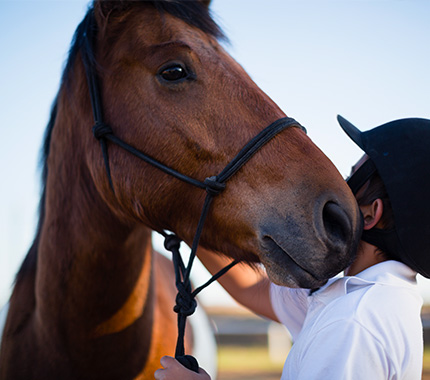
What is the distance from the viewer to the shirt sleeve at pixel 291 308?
74.0 inches

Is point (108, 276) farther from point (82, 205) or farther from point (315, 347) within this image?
point (315, 347)

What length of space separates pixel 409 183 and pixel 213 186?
0.69 m

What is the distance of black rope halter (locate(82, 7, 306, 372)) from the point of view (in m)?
1.48

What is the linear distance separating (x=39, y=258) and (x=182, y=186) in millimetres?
963

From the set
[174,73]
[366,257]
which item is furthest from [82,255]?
[366,257]

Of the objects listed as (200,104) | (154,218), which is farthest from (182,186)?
(200,104)

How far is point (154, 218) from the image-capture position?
5.53ft

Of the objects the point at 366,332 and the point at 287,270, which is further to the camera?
the point at 287,270

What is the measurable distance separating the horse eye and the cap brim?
690 millimetres

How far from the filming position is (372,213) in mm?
1508

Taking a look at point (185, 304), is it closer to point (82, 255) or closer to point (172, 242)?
point (172, 242)

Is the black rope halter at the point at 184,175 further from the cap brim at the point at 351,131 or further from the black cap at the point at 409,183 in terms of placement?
the black cap at the point at 409,183

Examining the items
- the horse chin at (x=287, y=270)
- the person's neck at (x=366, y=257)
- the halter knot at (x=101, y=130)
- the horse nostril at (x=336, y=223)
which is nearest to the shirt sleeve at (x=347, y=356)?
the horse chin at (x=287, y=270)

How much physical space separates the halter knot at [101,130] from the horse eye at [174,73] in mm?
346
